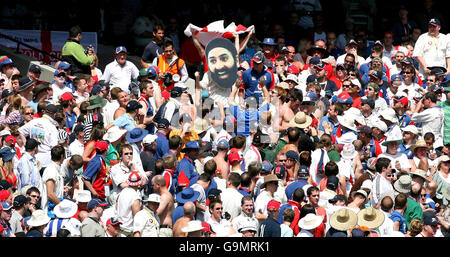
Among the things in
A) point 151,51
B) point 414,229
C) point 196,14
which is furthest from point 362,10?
point 414,229

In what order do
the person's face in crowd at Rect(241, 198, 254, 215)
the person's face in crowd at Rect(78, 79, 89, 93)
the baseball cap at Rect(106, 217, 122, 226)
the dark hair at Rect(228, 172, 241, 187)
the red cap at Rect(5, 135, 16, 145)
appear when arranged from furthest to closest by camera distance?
the person's face in crowd at Rect(78, 79, 89, 93) → the red cap at Rect(5, 135, 16, 145) → the dark hair at Rect(228, 172, 241, 187) → the person's face in crowd at Rect(241, 198, 254, 215) → the baseball cap at Rect(106, 217, 122, 226)

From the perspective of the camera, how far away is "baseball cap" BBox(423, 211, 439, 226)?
1367 centimetres

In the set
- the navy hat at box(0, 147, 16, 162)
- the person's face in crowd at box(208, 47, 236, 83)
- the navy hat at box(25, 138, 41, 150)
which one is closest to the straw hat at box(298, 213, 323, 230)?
the navy hat at box(25, 138, 41, 150)

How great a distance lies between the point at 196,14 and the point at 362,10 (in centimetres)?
397

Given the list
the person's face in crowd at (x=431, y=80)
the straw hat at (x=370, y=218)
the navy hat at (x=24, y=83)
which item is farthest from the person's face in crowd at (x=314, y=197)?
the person's face in crowd at (x=431, y=80)

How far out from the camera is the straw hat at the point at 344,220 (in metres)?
12.9

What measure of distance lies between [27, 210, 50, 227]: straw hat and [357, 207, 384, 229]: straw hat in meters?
3.89

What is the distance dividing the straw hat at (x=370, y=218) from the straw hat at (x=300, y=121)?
11.6ft

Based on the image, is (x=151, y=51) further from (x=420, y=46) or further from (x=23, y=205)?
(x=23, y=205)

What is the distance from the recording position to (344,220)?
42.7 ft

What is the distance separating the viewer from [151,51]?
19703 mm

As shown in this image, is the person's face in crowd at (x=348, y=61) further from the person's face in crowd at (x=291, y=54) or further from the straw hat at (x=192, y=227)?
the straw hat at (x=192, y=227)

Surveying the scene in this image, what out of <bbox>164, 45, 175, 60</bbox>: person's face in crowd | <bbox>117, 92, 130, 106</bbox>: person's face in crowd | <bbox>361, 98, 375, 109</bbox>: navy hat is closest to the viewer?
<bbox>117, 92, 130, 106</bbox>: person's face in crowd

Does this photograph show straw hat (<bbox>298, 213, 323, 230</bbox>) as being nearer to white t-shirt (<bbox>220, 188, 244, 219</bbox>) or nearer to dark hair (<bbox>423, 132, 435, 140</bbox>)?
white t-shirt (<bbox>220, 188, 244, 219</bbox>)
